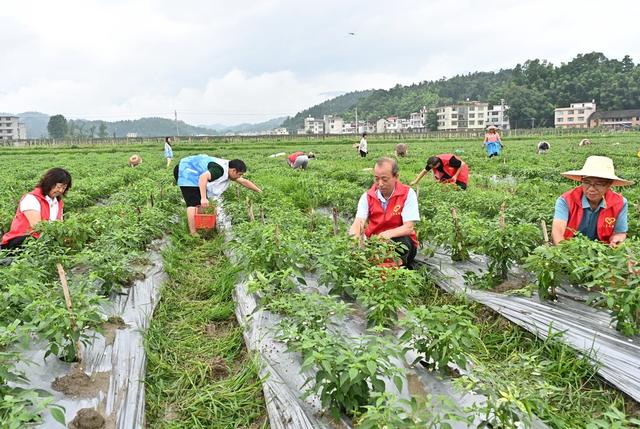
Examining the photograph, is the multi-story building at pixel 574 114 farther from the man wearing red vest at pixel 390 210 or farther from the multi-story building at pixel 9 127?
the multi-story building at pixel 9 127

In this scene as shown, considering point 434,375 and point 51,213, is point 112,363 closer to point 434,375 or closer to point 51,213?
point 434,375

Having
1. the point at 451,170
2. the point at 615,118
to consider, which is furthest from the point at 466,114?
the point at 451,170

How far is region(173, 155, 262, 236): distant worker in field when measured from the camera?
7.12 m

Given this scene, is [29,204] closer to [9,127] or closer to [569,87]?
[569,87]

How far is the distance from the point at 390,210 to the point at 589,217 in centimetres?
194

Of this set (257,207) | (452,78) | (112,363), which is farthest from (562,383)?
(452,78)

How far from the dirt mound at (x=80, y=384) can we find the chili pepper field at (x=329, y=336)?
0.02 metres

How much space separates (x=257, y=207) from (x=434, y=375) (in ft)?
16.3

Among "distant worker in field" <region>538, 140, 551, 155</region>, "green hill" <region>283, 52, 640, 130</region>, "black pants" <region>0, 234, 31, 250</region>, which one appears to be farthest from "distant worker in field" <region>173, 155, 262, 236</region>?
"green hill" <region>283, 52, 640, 130</region>

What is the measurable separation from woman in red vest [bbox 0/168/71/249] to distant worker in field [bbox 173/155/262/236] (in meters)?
2.02

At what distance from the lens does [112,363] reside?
3.40 metres

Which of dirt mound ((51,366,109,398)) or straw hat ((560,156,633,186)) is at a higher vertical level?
straw hat ((560,156,633,186))

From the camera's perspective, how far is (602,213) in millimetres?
4566

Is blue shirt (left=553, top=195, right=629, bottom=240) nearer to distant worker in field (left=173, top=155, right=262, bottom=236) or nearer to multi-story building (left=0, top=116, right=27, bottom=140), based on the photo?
distant worker in field (left=173, top=155, right=262, bottom=236)
